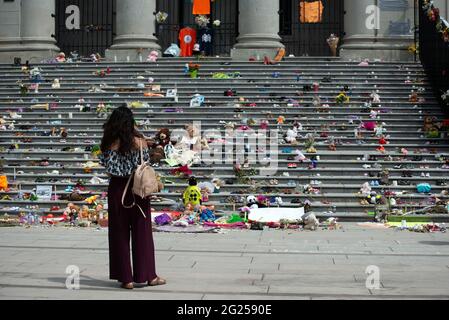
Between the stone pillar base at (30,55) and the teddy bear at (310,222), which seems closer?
the teddy bear at (310,222)

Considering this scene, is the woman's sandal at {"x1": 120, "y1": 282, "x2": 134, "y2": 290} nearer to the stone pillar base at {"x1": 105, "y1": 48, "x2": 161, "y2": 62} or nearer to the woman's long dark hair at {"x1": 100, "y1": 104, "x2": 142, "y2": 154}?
the woman's long dark hair at {"x1": 100, "y1": 104, "x2": 142, "y2": 154}

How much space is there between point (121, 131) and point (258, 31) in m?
22.0

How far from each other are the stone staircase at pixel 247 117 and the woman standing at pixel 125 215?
32.3ft

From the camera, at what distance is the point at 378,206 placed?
791 inches

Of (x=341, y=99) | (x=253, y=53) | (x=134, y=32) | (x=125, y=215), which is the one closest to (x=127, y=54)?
(x=134, y=32)

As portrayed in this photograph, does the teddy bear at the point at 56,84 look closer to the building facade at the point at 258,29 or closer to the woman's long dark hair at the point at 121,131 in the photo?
the building facade at the point at 258,29

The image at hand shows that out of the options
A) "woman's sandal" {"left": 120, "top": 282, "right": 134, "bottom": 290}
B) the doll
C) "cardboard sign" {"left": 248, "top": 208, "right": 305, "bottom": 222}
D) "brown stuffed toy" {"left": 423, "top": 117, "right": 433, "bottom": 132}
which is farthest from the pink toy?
"woman's sandal" {"left": 120, "top": 282, "right": 134, "bottom": 290}

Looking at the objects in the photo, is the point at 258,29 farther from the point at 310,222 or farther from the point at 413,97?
the point at 310,222

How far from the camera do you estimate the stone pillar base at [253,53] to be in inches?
1259

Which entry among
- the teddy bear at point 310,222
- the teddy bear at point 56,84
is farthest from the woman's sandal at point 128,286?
the teddy bear at point 56,84

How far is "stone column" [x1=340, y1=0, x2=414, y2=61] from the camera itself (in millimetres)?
32344

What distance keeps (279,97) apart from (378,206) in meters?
8.14

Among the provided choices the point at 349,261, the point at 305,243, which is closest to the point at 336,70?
the point at 305,243
